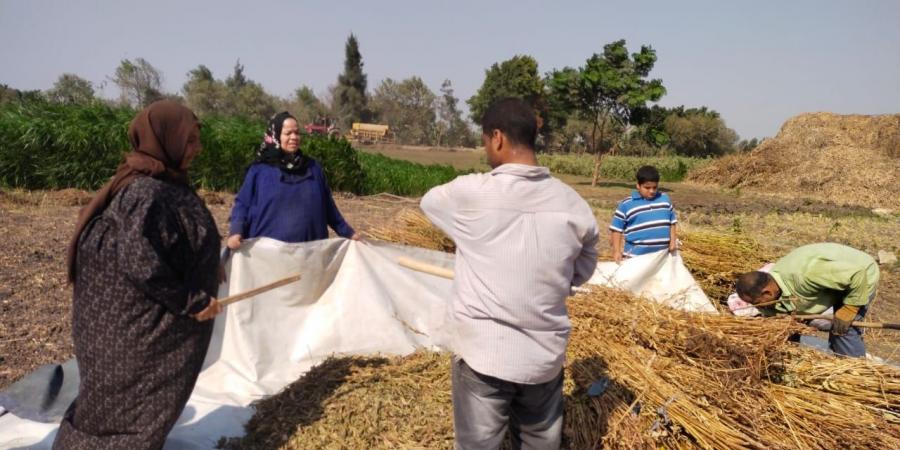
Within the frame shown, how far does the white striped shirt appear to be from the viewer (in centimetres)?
158

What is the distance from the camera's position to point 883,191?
18594mm

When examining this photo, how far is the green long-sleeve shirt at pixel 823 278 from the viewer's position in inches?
122

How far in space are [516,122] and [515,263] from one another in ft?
1.34

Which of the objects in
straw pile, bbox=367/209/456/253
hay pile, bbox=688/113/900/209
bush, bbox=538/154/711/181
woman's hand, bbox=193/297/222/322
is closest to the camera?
woman's hand, bbox=193/297/222/322

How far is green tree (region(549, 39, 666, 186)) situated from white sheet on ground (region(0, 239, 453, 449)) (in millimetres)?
18488

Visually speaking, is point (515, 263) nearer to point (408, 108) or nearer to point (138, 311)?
point (138, 311)

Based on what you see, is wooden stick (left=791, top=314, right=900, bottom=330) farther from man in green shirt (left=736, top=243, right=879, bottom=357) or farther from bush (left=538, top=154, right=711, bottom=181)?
bush (left=538, top=154, right=711, bottom=181)

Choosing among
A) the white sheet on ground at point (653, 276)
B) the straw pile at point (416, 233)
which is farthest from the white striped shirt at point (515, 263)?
the straw pile at point (416, 233)

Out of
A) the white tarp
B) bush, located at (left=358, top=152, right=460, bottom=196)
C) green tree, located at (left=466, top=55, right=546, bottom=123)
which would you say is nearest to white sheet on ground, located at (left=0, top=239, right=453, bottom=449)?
the white tarp

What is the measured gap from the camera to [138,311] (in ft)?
5.83

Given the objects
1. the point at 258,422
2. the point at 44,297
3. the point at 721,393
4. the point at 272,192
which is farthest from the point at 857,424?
the point at 44,297

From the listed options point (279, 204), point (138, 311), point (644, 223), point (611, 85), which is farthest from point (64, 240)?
point (611, 85)

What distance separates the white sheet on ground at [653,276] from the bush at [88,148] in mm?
7743

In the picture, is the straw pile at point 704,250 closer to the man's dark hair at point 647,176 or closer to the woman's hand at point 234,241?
the man's dark hair at point 647,176
